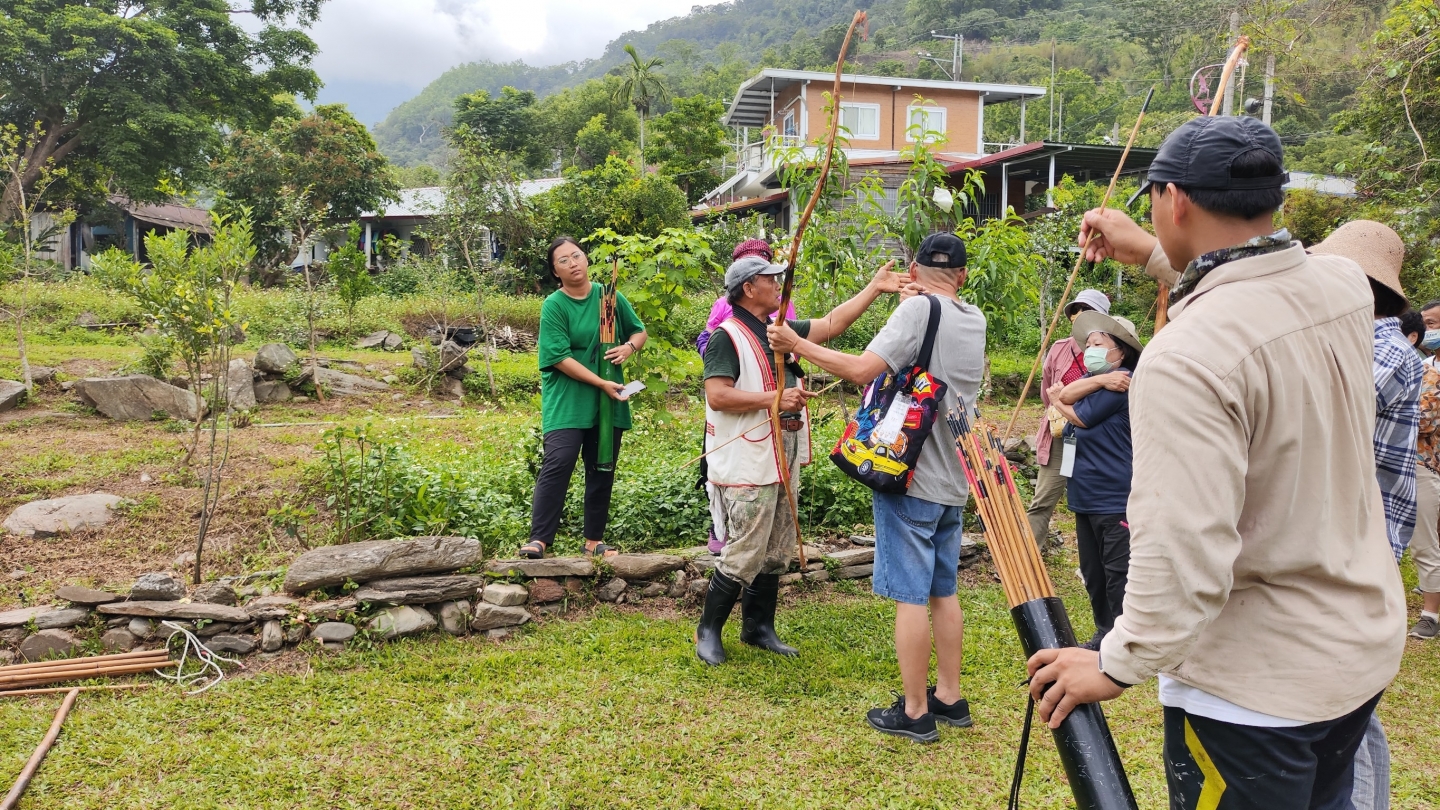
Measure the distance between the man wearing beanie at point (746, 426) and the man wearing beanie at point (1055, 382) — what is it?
1.29m

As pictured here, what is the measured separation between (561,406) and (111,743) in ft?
7.94

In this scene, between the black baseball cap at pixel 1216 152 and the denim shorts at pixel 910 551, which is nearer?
the black baseball cap at pixel 1216 152

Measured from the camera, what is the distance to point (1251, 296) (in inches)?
61.0

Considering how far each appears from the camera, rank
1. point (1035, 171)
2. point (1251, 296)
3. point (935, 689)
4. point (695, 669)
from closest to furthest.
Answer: point (1251, 296) → point (935, 689) → point (695, 669) → point (1035, 171)

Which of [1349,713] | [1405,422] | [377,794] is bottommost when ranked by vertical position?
[377,794]

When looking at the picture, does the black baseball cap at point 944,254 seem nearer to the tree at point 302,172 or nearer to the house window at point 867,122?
the tree at point 302,172

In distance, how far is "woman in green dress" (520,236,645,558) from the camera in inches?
186

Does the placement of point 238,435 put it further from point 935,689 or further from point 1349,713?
point 1349,713

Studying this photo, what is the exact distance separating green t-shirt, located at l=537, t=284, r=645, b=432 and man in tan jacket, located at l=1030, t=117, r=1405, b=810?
137 inches

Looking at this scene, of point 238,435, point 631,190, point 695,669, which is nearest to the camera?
point 695,669

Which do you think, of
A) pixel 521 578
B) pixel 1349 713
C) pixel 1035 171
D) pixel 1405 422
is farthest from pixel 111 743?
pixel 1035 171

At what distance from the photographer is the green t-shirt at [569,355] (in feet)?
15.5

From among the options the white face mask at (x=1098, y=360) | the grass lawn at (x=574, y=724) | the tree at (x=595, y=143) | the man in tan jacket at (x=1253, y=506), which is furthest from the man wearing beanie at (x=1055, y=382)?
the tree at (x=595, y=143)

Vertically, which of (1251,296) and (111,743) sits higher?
(1251,296)
